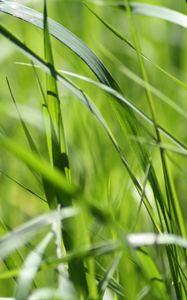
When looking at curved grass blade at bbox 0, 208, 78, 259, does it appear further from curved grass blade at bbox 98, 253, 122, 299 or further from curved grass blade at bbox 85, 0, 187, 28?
curved grass blade at bbox 85, 0, 187, 28

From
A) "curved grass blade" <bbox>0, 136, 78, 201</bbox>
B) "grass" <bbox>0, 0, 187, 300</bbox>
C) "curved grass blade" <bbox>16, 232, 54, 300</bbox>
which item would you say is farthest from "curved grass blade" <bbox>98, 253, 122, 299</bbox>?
"curved grass blade" <bbox>0, 136, 78, 201</bbox>

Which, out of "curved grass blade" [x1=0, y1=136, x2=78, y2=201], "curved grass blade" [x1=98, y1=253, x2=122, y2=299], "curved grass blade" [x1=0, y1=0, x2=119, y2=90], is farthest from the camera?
"curved grass blade" [x1=0, y1=0, x2=119, y2=90]

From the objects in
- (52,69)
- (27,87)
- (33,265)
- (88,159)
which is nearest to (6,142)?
(33,265)

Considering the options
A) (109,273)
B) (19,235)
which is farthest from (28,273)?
(109,273)

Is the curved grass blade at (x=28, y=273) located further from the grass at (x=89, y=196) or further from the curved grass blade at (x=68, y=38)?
the curved grass blade at (x=68, y=38)

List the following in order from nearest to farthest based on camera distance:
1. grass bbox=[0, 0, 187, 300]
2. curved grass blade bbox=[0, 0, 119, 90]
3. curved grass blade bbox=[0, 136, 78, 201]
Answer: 1. curved grass blade bbox=[0, 136, 78, 201]
2. grass bbox=[0, 0, 187, 300]
3. curved grass blade bbox=[0, 0, 119, 90]

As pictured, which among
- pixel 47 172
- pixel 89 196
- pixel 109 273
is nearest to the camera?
pixel 47 172

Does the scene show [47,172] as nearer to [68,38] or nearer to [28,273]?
[28,273]

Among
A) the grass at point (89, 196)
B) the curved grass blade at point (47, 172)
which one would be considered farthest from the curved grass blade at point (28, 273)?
the curved grass blade at point (47, 172)

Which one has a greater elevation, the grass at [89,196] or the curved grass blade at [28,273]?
the grass at [89,196]
